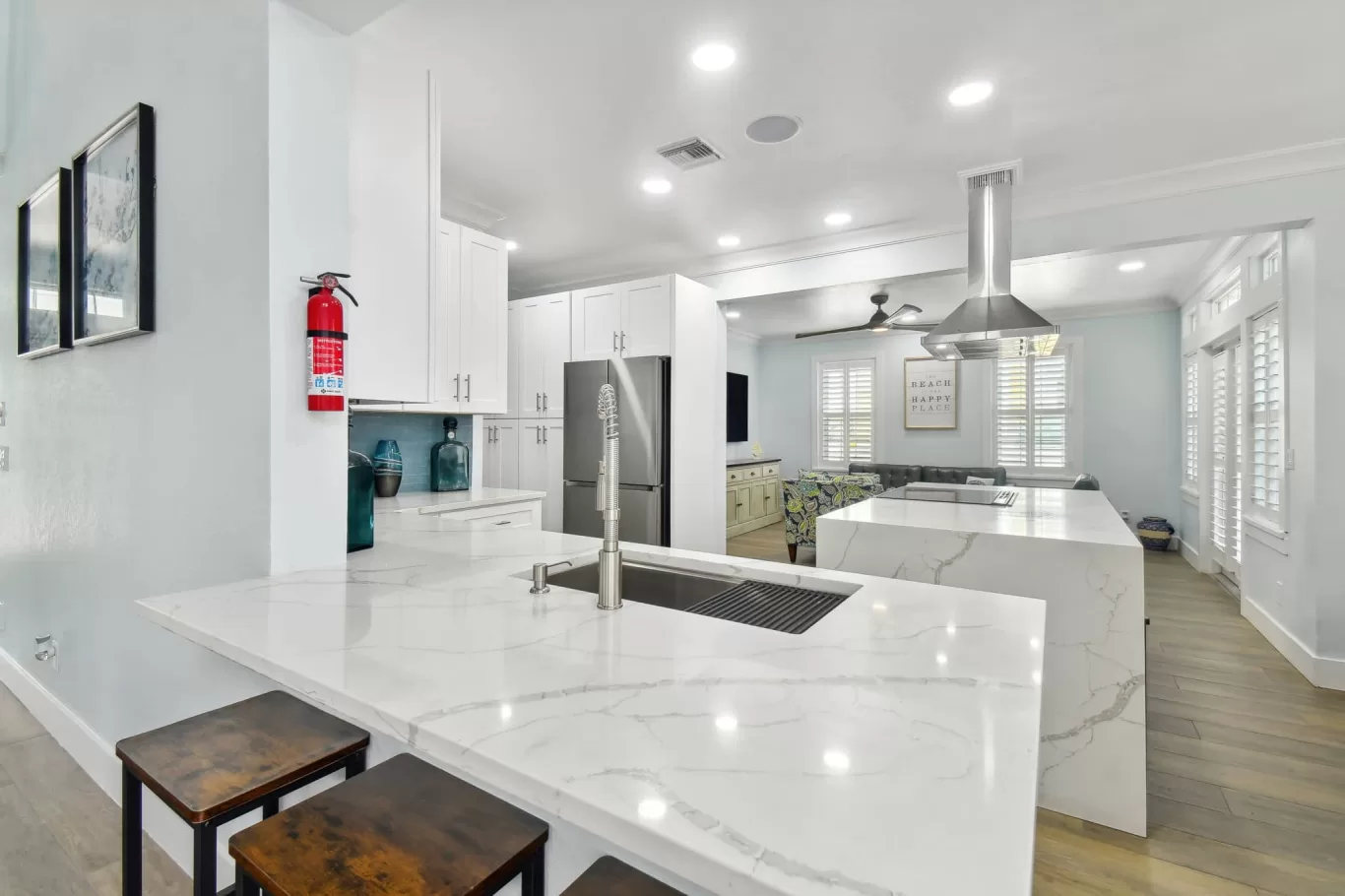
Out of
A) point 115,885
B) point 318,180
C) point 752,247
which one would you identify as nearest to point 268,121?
point 318,180

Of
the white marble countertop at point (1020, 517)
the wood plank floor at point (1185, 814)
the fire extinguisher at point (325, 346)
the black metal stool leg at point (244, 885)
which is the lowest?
the wood plank floor at point (1185, 814)

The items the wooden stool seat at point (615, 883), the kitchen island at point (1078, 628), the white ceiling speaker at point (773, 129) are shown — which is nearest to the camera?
the wooden stool seat at point (615, 883)

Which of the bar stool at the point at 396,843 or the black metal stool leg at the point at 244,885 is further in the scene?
the black metal stool leg at the point at 244,885

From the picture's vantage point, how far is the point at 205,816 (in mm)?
950

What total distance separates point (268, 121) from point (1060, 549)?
2514 millimetres

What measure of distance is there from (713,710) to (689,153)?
2709 mm

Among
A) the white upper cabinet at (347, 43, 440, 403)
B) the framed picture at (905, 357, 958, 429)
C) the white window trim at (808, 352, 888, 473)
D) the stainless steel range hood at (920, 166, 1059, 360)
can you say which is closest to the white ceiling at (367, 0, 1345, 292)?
the stainless steel range hood at (920, 166, 1059, 360)

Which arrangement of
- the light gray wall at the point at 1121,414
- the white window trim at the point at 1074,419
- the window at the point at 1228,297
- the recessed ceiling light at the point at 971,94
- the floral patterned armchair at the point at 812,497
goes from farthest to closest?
the white window trim at the point at 1074,419 < the light gray wall at the point at 1121,414 < the floral patterned armchair at the point at 812,497 < the window at the point at 1228,297 < the recessed ceiling light at the point at 971,94

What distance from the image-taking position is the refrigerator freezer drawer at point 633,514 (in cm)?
408

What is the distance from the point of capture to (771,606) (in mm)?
1335

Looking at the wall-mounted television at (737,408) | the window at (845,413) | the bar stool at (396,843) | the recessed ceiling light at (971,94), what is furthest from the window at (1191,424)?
the bar stool at (396,843)

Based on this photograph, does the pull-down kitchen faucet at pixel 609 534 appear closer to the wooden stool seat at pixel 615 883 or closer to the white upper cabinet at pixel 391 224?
the wooden stool seat at pixel 615 883

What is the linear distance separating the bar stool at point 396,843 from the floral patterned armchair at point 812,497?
15.3 feet

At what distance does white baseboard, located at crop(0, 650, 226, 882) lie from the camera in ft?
5.58
